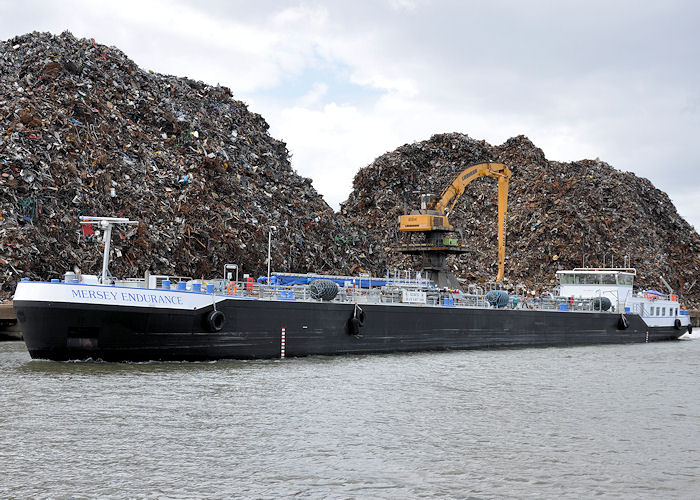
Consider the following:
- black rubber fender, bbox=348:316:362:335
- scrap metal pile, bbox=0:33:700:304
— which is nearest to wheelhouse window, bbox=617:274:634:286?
scrap metal pile, bbox=0:33:700:304

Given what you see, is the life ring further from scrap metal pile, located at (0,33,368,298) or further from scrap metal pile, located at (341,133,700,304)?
scrap metal pile, located at (341,133,700,304)

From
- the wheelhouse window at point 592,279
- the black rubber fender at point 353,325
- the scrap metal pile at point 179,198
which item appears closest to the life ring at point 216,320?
the black rubber fender at point 353,325

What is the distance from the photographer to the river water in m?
11.9

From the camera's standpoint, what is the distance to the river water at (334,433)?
11938 mm

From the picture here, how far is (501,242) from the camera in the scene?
52438 millimetres

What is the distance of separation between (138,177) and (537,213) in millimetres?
38063

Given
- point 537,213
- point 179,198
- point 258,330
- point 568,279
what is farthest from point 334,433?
point 537,213

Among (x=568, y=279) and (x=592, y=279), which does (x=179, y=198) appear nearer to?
(x=568, y=279)

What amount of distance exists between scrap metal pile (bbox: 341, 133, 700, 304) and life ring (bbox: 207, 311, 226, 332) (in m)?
34.5

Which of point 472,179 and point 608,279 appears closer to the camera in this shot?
point 608,279

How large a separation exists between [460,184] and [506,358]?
17950 mm

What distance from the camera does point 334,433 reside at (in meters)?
15.5

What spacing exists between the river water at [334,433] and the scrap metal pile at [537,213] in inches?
1499

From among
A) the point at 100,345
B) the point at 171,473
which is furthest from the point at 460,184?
the point at 171,473
